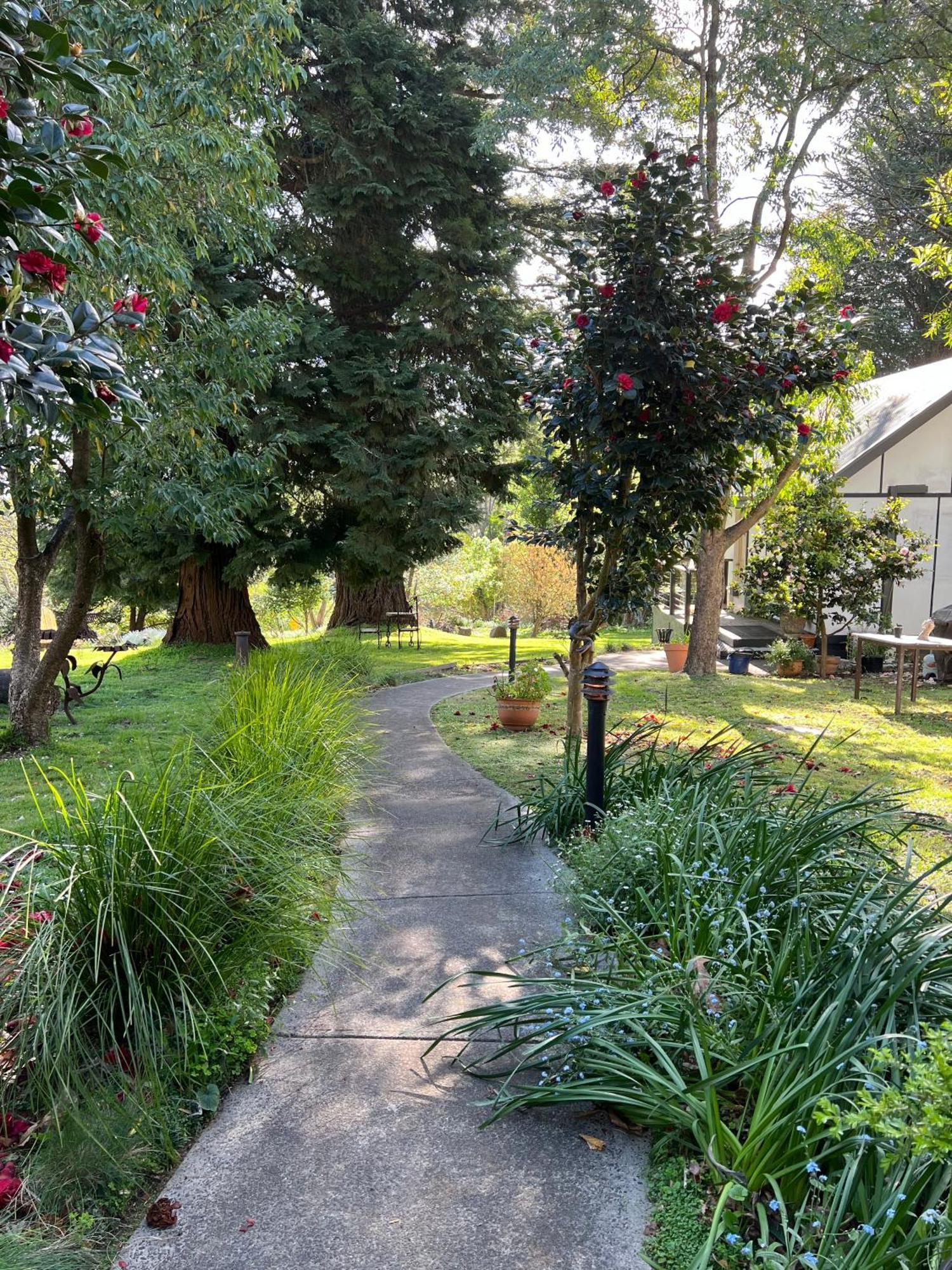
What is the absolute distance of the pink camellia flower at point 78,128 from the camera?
8.26 feet

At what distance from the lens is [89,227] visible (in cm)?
235

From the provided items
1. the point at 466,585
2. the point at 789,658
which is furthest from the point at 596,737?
the point at 466,585

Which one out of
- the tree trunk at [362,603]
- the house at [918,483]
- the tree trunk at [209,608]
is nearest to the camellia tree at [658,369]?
the house at [918,483]

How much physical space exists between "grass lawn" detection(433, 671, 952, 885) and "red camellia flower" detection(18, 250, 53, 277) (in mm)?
3983

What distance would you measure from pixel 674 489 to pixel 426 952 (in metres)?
3.17

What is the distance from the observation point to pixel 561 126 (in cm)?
1479

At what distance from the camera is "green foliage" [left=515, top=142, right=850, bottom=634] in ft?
16.6

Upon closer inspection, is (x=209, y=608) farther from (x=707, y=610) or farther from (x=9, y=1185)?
(x=9, y=1185)

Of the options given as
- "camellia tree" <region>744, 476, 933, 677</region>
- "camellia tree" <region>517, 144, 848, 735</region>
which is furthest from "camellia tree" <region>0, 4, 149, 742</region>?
"camellia tree" <region>744, 476, 933, 677</region>

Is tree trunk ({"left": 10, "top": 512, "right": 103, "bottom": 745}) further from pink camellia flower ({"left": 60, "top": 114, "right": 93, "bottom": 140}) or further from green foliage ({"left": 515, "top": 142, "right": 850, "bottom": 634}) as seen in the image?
pink camellia flower ({"left": 60, "top": 114, "right": 93, "bottom": 140})

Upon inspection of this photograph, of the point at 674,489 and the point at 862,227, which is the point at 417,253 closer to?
the point at 862,227

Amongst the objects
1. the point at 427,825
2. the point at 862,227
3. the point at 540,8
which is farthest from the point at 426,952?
the point at 862,227

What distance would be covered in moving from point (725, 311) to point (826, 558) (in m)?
9.89

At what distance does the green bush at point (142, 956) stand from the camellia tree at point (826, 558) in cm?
1201
